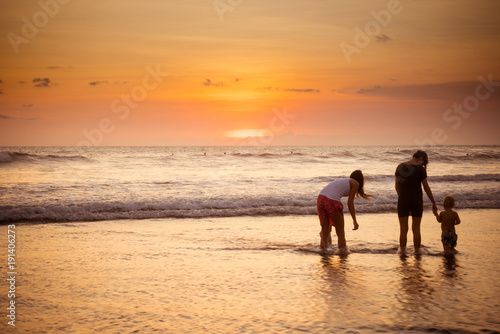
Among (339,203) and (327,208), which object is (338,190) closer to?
(339,203)

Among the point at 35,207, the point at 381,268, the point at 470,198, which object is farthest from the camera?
the point at 470,198

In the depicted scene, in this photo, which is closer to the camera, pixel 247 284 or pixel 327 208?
pixel 247 284

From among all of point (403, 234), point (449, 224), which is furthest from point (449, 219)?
point (403, 234)

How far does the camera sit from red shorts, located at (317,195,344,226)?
837cm

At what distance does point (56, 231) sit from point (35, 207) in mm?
4424

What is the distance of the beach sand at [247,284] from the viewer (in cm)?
478

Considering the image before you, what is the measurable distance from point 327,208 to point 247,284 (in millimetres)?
2742

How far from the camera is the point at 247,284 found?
6254 mm

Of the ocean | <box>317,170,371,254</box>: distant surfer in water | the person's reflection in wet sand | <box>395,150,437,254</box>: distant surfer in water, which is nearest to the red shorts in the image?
<box>317,170,371,254</box>: distant surfer in water

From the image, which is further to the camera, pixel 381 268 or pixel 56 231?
pixel 56 231

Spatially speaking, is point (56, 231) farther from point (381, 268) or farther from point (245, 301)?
point (381, 268)

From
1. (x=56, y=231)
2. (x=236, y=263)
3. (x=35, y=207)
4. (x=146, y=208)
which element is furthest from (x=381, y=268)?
(x=35, y=207)

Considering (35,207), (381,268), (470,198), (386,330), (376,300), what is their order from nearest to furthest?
(386,330) → (376,300) → (381,268) → (35,207) → (470,198)

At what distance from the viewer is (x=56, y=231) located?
35.4ft
